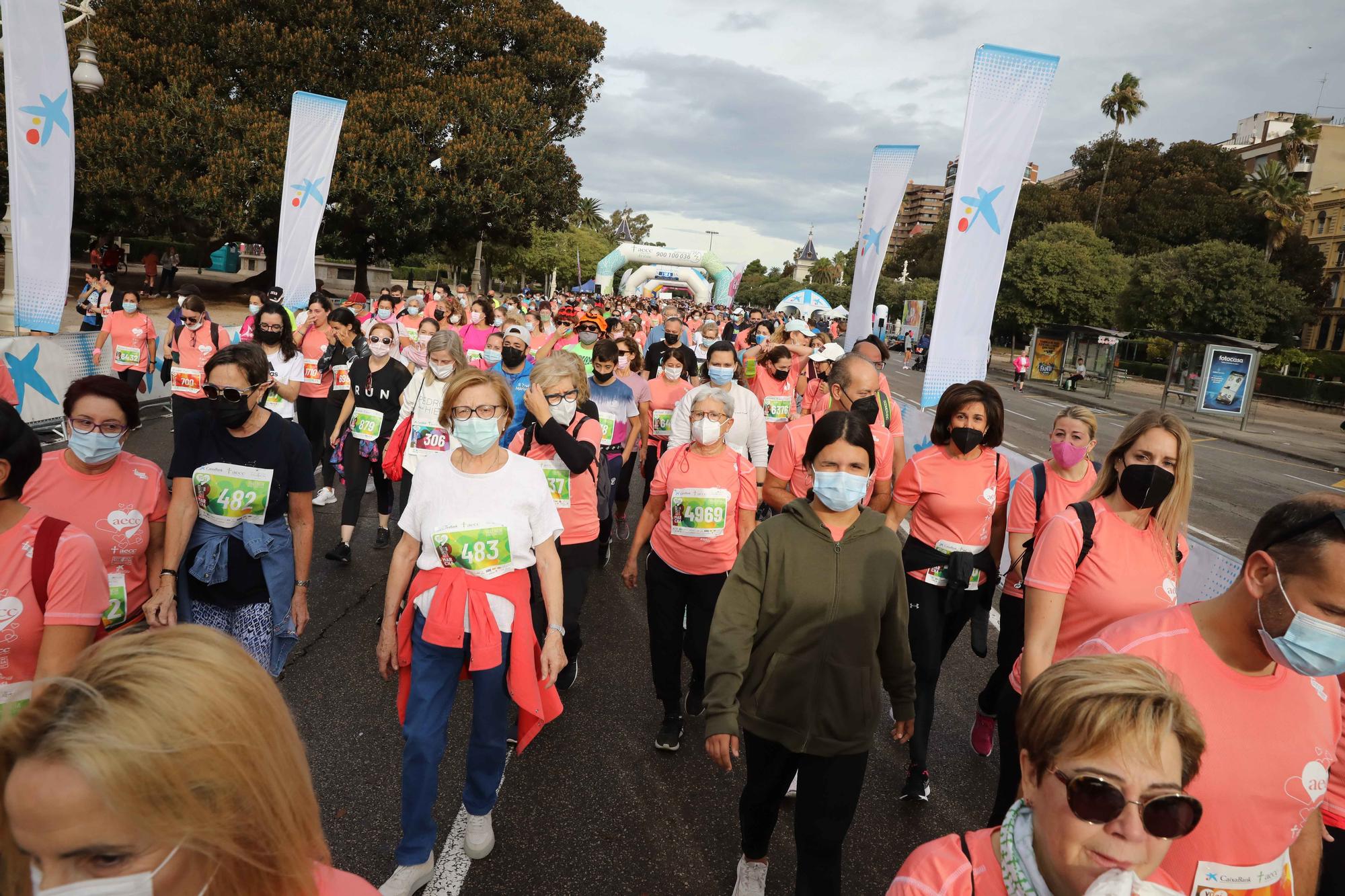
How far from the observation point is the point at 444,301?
15109 millimetres

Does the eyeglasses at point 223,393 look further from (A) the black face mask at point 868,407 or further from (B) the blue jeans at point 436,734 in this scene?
(A) the black face mask at point 868,407

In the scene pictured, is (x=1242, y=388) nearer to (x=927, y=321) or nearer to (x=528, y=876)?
(x=528, y=876)

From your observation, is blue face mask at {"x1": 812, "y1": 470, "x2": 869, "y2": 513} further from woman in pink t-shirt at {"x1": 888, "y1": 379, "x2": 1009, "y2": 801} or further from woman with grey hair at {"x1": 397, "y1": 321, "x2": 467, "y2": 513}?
woman with grey hair at {"x1": 397, "y1": 321, "x2": 467, "y2": 513}

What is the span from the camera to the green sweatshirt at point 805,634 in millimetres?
2703

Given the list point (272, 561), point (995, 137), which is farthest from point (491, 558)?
point (995, 137)

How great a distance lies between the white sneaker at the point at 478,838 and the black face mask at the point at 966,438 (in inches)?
106

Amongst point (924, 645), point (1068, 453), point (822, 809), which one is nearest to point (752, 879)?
point (822, 809)

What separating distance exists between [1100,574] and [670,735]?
2333mm

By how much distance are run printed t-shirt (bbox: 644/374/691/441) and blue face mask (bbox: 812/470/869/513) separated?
4.58 metres

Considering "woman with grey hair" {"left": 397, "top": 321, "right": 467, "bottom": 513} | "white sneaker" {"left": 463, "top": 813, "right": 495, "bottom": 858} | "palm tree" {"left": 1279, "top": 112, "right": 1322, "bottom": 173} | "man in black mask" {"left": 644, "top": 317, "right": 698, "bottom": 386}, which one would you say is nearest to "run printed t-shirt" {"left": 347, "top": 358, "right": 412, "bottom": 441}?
"woman with grey hair" {"left": 397, "top": 321, "right": 467, "bottom": 513}

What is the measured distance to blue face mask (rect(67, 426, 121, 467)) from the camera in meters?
2.99

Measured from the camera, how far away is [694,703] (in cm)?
475

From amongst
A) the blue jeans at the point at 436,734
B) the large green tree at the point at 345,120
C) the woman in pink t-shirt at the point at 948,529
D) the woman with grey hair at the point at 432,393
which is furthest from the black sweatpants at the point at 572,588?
the large green tree at the point at 345,120

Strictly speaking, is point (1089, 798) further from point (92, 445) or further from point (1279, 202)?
point (1279, 202)
